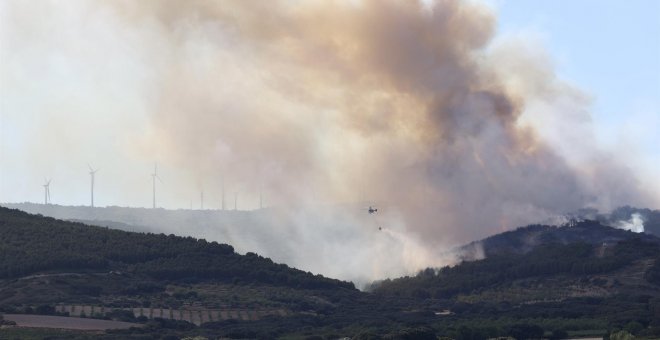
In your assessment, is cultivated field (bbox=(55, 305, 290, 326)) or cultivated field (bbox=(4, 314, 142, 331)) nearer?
cultivated field (bbox=(4, 314, 142, 331))

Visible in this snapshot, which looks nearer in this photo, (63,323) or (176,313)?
(63,323)

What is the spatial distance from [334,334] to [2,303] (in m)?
34.4

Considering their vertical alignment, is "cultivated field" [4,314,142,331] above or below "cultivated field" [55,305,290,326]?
below

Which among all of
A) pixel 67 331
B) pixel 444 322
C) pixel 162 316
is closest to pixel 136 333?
pixel 67 331

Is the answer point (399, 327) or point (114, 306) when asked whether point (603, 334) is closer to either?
point (399, 327)

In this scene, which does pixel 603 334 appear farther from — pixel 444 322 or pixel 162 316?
pixel 162 316

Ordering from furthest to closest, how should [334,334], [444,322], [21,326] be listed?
[444,322] → [334,334] → [21,326]

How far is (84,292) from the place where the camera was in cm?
19900

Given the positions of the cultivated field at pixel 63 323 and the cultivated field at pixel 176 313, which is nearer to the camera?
the cultivated field at pixel 63 323

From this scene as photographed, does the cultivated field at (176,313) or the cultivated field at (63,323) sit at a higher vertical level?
the cultivated field at (176,313)

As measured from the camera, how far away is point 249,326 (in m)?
188

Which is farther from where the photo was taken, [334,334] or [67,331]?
[334,334]

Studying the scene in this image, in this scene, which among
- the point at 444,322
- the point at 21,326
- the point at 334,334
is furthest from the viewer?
the point at 444,322

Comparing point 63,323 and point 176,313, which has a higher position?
point 176,313
